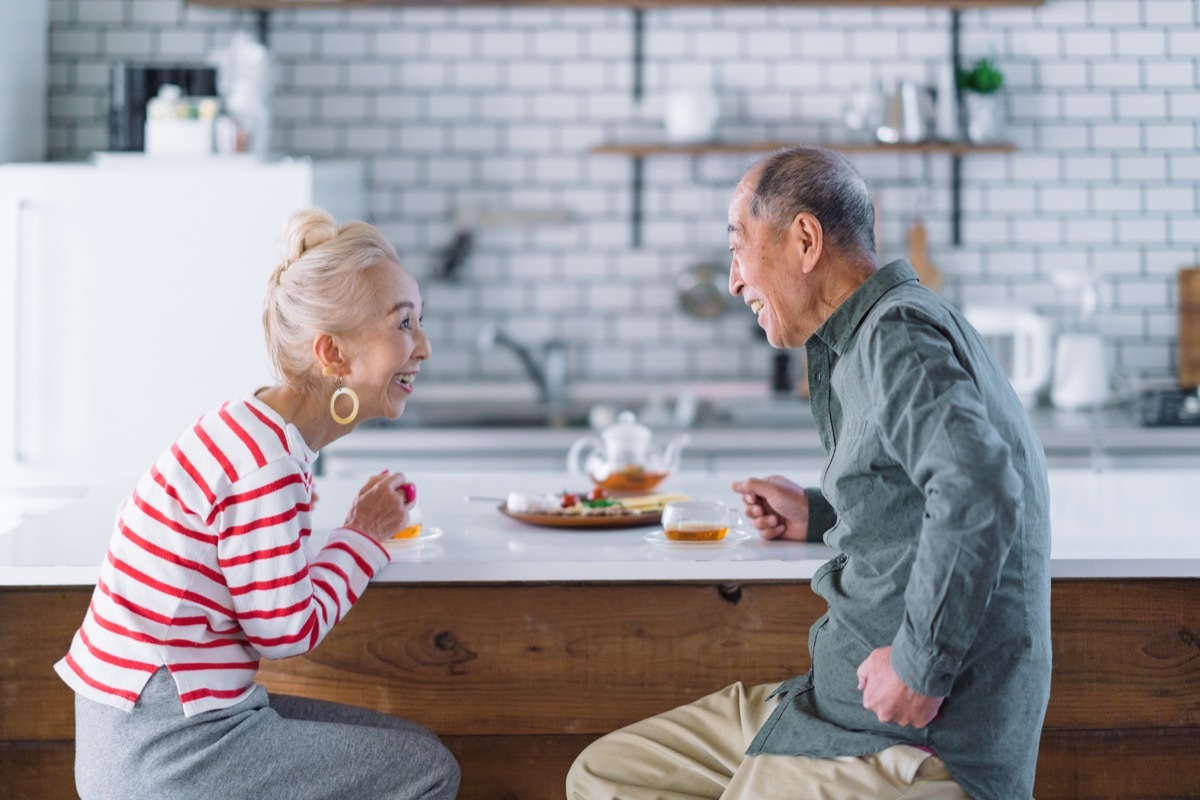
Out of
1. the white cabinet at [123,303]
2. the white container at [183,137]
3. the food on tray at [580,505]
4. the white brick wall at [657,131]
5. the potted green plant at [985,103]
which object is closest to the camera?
the food on tray at [580,505]

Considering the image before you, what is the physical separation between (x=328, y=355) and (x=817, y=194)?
0.78 m

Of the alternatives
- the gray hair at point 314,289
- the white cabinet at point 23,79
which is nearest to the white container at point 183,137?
the white cabinet at point 23,79

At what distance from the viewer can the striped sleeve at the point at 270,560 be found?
1789 millimetres

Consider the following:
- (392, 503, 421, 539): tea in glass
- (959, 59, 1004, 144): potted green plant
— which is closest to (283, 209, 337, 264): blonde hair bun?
(392, 503, 421, 539): tea in glass

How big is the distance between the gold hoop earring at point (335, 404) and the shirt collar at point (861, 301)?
73 cm

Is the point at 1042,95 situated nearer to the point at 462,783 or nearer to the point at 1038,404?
the point at 1038,404

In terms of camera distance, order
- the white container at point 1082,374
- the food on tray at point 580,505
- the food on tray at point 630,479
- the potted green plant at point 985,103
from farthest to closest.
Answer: the potted green plant at point 985,103, the white container at point 1082,374, the food on tray at point 630,479, the food on tray at point 580,505

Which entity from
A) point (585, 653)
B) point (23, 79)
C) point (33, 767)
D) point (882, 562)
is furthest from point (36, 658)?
point (23, 79)

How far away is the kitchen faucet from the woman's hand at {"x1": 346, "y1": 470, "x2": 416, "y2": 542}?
2422mm

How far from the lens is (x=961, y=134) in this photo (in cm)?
471

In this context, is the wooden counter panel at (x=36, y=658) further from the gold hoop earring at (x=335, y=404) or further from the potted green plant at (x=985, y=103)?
the potted green plant at (x=985, y=103)

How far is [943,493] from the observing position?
1.54 meters

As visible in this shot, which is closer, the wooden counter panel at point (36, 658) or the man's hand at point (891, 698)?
the man's hand at point (891, 698)

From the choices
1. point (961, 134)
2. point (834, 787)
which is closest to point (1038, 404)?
point (961, 134)
